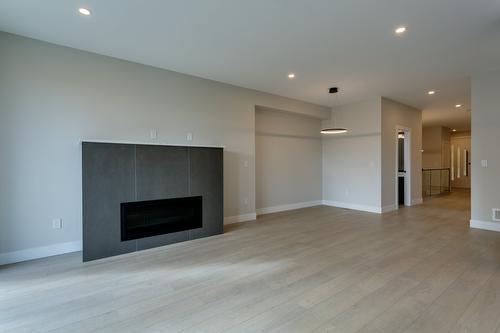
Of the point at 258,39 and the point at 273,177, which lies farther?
the point at 273,177

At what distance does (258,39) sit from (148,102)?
217cm

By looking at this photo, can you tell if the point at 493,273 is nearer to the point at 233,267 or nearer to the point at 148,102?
the point at 233,267

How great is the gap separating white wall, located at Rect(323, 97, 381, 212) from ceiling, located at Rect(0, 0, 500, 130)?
5.62 feet

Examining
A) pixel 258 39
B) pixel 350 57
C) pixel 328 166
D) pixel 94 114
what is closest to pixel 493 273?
pixel 350 57

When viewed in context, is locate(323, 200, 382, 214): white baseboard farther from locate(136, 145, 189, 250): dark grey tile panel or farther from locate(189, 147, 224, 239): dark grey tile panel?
locate(136, 145, 189, 250): dark grey tile panel

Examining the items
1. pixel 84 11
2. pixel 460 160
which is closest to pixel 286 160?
pixel 84 11

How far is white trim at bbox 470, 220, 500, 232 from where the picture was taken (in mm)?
4720

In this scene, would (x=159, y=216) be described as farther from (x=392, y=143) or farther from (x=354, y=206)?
(x=392, y=143)

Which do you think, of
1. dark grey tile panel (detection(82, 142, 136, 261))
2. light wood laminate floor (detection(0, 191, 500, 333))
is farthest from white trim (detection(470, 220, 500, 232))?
dark grey tile panel (detection(82, 142, 136, 261))

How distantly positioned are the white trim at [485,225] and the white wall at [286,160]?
363 cm

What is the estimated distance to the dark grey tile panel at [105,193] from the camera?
11.1 feet

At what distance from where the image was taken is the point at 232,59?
4066mm

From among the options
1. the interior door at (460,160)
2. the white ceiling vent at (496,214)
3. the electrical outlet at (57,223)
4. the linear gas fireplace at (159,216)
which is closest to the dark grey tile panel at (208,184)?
the linear gas fireplace at (159,216)

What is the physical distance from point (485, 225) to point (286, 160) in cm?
431
